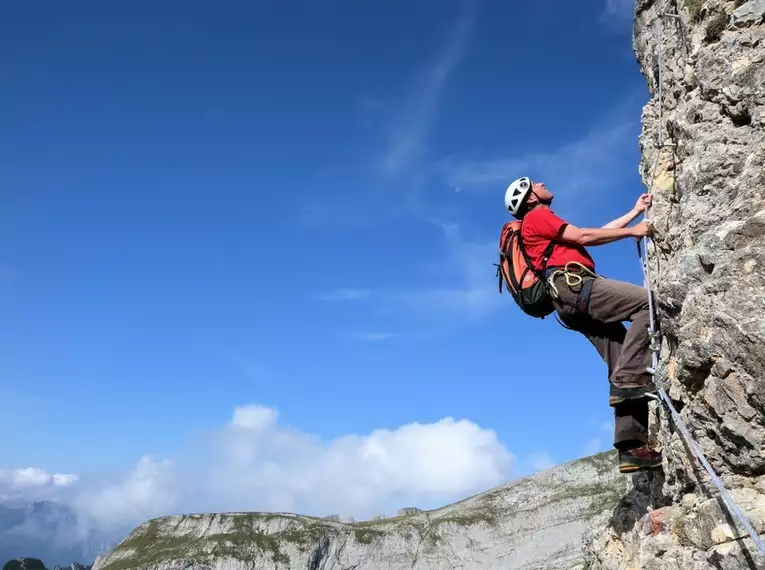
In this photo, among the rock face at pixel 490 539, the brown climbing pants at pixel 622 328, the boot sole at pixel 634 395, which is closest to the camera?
the boot sole at pixel 634 395

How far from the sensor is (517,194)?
1284 centimetres

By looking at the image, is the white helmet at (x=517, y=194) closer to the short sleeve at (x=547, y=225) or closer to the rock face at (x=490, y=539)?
the short sleeve at (x=547, y=225)

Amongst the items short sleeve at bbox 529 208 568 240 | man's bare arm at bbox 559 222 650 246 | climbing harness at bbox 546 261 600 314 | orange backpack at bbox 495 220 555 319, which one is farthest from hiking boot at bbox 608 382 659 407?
short sleeve at bbox 529 208 568 240

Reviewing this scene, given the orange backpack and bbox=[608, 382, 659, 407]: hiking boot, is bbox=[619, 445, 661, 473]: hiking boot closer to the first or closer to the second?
bbox=[608, 382, 659, 407]: hiking boot

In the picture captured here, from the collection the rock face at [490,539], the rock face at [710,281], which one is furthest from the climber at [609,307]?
the rock face at [490,539]

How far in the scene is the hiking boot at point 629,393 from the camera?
36.4 ft

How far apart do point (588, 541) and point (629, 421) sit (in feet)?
21.2

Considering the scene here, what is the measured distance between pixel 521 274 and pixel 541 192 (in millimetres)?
1929

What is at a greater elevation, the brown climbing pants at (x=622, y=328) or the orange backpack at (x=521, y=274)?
the orange backpack at (x=521, y=274)

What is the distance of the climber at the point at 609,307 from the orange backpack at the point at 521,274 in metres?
0.08

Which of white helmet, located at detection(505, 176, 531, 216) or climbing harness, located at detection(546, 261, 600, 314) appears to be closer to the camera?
climbing harness, located at detection(546, 261, 600, 314)

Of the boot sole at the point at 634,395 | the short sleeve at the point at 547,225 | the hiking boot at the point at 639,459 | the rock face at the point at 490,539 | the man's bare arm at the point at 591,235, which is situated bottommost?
the hiking boot at the point at 639,459

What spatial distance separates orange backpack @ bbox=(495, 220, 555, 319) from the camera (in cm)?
1186

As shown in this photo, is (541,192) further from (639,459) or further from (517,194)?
(639,459)
